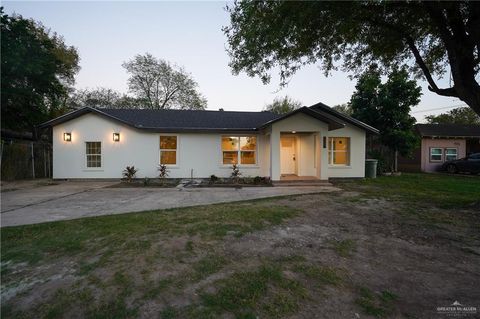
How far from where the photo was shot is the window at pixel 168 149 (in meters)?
14.5

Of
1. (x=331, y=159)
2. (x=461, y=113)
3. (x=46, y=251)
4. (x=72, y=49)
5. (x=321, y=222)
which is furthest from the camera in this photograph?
(x=461, y=113)

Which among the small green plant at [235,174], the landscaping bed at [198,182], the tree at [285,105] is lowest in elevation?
the landscaping bed at [198,182]

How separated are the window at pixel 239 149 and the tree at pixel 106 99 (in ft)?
73.2

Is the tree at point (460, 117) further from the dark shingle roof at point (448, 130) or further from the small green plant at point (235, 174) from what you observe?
the small green plant at point (235, 174)

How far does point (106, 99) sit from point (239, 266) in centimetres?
3490

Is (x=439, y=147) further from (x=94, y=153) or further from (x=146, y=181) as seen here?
(x=94, y=153)

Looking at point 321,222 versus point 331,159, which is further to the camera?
point 331,159

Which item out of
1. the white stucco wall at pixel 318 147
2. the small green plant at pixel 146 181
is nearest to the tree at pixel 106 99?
the small green plant at pixel 146 181

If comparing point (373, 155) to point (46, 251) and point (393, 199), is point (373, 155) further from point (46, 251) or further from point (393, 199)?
point (46, 251)

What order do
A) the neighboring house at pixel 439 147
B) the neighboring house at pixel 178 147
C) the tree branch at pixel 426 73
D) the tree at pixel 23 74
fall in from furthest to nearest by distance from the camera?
the neighboring house at pixel 439 147 → the neighboring house at pixel 178 147 → the tree at pixel 23 74 → the tree branch at pixel 426 73

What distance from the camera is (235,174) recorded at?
13.7 meters

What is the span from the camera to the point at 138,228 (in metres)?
5.24

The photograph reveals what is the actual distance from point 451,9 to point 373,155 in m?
13.4

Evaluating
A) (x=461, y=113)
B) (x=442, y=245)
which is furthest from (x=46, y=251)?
(x=461, y=113)
